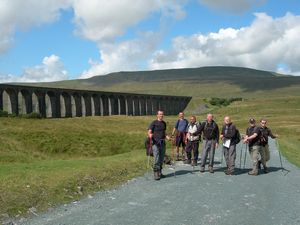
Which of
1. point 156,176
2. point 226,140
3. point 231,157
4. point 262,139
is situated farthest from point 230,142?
point 156,176

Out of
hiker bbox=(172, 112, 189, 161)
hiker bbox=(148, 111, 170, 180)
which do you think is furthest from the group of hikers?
hiker bbox=(172, 112, 189, 161)

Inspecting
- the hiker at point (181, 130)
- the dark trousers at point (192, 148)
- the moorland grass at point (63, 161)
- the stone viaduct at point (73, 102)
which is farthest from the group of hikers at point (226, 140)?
the stone viaduct at point (73, 102)

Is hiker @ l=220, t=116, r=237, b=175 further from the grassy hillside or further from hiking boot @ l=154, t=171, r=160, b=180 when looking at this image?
the grassy hillside

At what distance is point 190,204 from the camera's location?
12172mm

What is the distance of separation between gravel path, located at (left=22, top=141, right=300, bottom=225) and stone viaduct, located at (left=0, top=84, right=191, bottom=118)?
2684 inches

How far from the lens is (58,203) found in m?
12.2

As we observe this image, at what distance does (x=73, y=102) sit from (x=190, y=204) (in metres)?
97.1

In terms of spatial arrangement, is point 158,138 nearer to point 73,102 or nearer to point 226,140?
point 226,140

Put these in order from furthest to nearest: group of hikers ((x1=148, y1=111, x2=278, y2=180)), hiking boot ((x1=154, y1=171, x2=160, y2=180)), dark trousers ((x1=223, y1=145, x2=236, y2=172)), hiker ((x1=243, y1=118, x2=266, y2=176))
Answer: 1. hiker ((x1=243, y1=118, x2=266, y2=176))
2. dark trousers ((x1=223, y1=145, x2=236, y2=172))
3. group of hikers ((x1=148, y1=111, x2=278, y2=180))
4. hiking boot ((x1=154, y1=171, x2=160, y2=180))

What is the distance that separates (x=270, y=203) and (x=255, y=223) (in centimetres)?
238

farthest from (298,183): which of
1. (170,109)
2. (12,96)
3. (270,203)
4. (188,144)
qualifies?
(170,109)

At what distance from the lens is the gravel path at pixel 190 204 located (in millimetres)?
10555

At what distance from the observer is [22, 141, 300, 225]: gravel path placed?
34.6ft

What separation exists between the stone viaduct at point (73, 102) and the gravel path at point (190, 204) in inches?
2684
